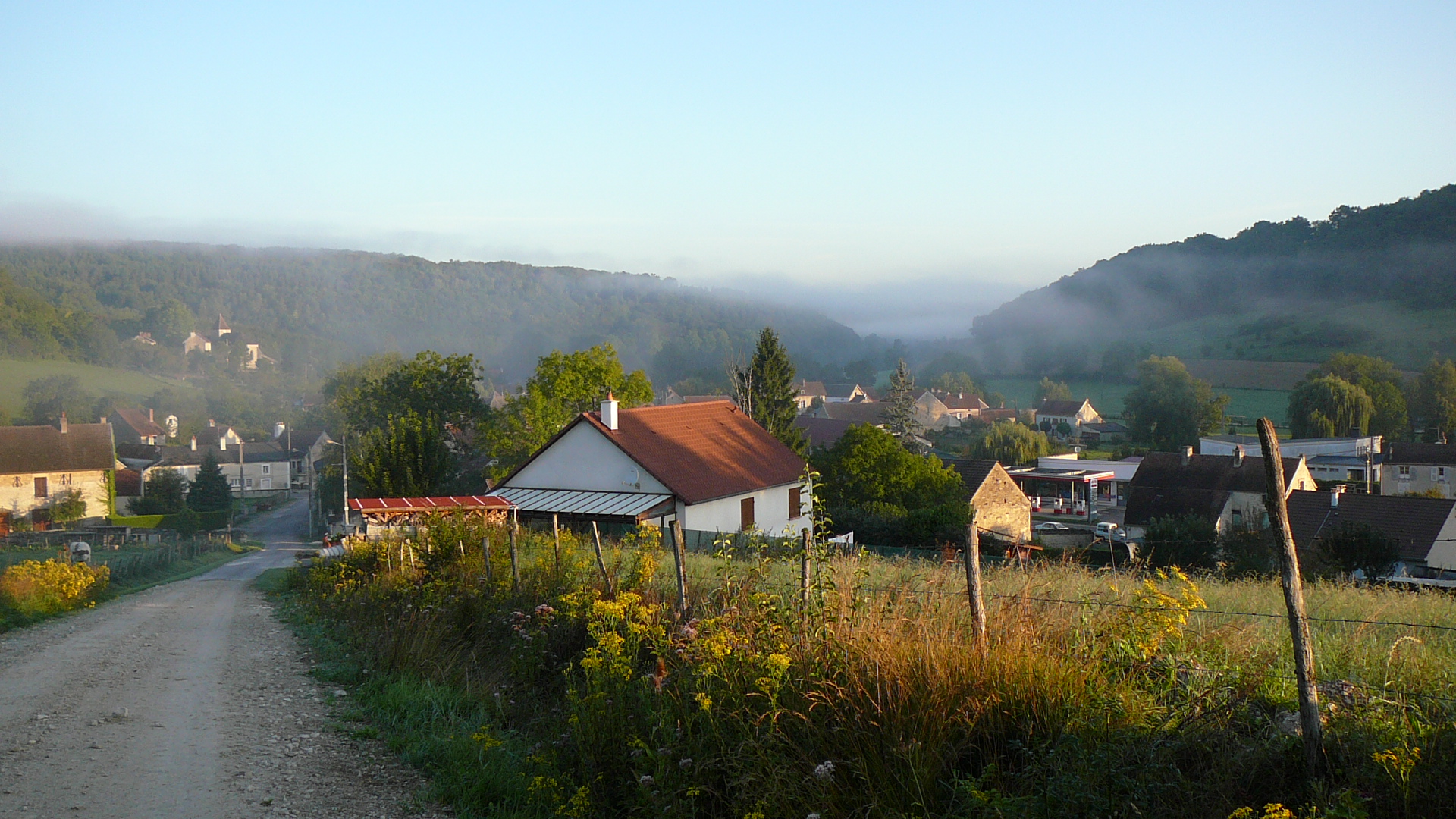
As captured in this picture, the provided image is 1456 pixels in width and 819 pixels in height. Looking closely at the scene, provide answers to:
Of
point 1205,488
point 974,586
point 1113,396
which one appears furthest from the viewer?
point 1113,396

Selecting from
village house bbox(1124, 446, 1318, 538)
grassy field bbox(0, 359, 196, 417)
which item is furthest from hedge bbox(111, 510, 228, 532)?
village house bbox(1124, 446, 1318, 538)

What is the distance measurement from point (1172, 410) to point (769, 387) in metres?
52.2

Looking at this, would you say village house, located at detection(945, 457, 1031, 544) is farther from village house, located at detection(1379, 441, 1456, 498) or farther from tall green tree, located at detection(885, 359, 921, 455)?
village house, located at detection(1379, 441, 1456, 498)

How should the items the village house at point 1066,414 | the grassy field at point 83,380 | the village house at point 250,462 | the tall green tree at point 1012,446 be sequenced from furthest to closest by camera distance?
the village house at point 1066,414
the grassy field at point 83,380
the village house at point 250,462
the tall green tree at point 1012,446

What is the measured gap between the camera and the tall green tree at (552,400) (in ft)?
159

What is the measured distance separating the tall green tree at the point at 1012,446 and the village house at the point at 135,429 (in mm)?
79010

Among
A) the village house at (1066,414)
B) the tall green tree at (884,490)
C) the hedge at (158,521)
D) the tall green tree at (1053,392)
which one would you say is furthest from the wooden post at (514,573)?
the tall green tree at (1053,392)

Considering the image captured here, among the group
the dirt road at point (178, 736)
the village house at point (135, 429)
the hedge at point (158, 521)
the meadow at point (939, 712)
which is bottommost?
the hedge at point (158, 521)

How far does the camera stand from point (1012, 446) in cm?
7794

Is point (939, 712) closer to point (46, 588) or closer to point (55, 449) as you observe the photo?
point (46, 588)

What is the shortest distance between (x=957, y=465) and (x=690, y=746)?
4243cm

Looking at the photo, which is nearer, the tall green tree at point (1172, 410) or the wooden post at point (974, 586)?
the wooden post at point (974, 586)

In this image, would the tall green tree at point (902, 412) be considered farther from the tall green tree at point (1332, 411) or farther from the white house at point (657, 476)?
A: the white house at point (657, 476)

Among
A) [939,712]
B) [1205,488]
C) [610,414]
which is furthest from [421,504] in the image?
[1205,488]
